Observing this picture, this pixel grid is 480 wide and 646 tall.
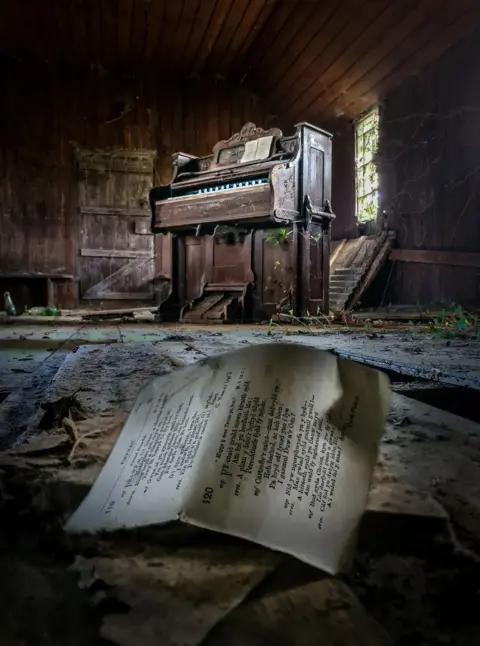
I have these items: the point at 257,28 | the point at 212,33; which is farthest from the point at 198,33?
the point at 257,28

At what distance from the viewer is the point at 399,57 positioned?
615cm

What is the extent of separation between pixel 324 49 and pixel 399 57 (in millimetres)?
1191

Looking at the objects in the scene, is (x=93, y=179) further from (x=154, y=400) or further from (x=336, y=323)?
(x=154, y=400)

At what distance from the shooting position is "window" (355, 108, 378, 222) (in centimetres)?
717

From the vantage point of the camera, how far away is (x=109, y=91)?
8.29 meters

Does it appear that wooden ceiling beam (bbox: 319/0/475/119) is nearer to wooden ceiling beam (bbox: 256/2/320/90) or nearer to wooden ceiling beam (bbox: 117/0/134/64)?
wooden ceiling beam (bbox: 256/2/320/90)

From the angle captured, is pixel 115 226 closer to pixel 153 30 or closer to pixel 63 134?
pixel 63 134

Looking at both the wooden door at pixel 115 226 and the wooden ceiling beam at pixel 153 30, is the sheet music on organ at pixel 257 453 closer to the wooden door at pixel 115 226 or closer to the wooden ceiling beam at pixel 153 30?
the wooden ceiling beam at pixel 153 30

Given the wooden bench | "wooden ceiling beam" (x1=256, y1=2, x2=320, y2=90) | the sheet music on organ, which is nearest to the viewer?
the sheet music on organ

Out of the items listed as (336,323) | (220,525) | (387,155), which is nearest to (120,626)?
(220,525)

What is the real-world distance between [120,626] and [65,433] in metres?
0.61

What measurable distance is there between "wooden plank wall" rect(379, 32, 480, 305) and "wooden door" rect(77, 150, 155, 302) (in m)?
3.84

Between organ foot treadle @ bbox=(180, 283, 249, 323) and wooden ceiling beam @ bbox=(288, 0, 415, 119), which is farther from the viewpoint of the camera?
wooden ceiling beam @ bbox=(288, 0, 415, 119)

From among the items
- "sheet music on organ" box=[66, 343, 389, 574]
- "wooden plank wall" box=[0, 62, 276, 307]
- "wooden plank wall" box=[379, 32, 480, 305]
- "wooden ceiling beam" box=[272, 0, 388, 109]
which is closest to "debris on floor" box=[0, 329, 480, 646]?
"sheet music on organ" box=[66, 343, 389, 574]
